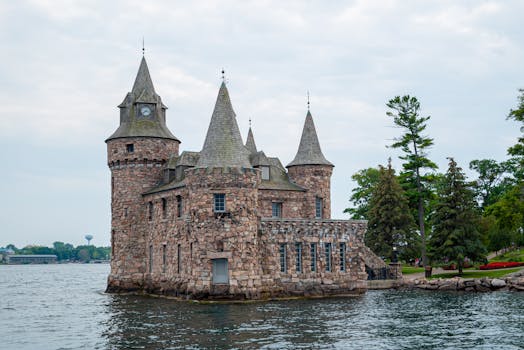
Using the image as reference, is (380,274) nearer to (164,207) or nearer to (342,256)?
(342,256)

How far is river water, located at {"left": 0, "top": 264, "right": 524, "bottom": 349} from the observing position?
26.2m

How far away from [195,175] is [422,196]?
1134 inches

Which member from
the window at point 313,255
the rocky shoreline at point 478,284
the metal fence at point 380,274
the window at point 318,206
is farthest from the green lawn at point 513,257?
the window at point 313,255

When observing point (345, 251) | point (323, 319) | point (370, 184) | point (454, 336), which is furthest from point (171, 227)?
point (370, 184)

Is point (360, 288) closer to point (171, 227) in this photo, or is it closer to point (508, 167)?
point (171, 227)

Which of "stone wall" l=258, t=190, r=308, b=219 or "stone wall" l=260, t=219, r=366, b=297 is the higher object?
"stone wall" l=258, t=190, r=308, b=219

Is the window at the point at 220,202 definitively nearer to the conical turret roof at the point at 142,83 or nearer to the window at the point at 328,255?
the window at the point at 328,255

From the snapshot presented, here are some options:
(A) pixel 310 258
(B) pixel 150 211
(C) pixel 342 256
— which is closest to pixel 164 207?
(B) pixel 150 211

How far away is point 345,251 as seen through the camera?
151ft

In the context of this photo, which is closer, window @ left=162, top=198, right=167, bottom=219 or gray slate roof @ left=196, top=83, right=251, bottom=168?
gray slate roof @ left=196, top=83, right=251, bottom=168

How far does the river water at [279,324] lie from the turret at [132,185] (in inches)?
218

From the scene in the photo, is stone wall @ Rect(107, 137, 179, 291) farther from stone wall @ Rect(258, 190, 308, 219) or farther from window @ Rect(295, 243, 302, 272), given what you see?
window @ Rect(295, 243, 302, 272)

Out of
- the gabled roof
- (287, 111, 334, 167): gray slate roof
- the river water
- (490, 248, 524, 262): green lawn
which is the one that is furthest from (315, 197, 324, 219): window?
(490, 248, 524, 262): green lawn

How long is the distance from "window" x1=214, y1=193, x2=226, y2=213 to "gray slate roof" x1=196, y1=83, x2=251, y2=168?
5.85ft
